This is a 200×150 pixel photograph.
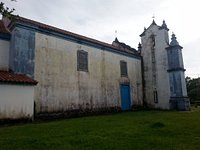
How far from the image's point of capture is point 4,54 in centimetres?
1367

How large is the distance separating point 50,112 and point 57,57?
3702 millimetres

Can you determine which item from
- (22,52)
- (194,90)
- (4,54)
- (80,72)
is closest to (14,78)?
(22,52)

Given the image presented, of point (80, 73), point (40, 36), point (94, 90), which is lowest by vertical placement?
point (94, 90)

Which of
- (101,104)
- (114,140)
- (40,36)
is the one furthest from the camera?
(101,104)

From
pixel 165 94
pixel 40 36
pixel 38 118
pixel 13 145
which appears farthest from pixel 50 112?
pixel 165 94

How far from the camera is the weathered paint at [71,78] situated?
46.4 ft

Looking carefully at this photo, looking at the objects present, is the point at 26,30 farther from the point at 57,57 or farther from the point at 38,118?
the point at 38,118

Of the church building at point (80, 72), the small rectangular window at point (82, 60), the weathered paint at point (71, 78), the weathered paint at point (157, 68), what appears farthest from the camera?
the weathered paint at point (157, 68)

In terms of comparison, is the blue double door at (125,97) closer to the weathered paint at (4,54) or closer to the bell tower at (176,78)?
the bell tower at (176,78)

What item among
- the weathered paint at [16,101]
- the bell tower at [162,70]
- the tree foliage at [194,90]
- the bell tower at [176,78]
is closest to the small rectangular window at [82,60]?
the weathered paint at [16,101]

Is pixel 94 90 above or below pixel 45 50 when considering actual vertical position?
below

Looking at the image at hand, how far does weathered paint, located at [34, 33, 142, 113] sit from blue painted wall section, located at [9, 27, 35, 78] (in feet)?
1.30

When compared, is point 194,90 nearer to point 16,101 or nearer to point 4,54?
point 4,54

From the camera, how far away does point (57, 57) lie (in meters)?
15.2
